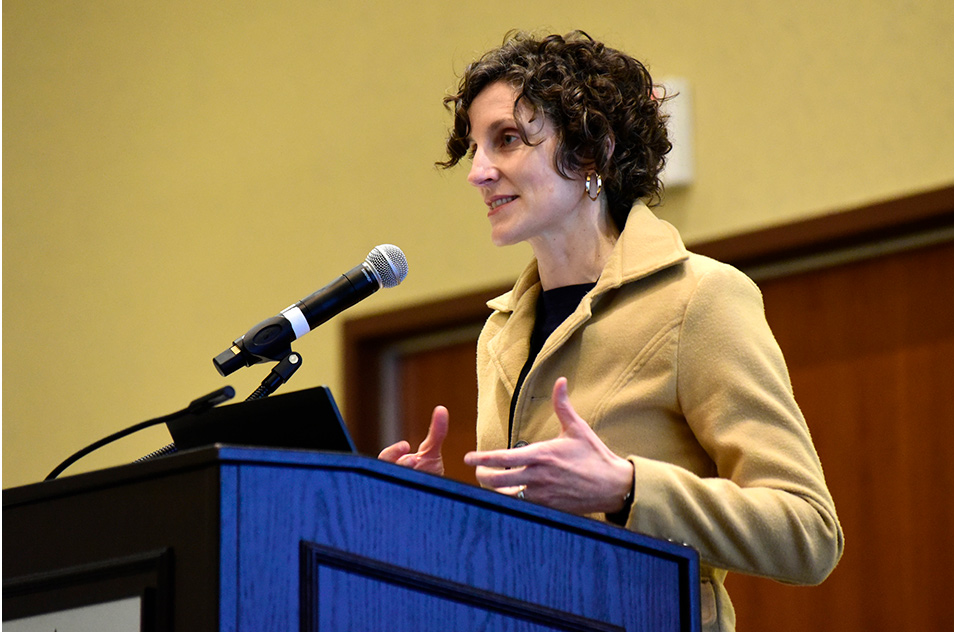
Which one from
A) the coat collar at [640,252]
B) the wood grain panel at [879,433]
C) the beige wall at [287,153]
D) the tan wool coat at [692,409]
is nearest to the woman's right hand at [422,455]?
the tan wool coat at [692,409]

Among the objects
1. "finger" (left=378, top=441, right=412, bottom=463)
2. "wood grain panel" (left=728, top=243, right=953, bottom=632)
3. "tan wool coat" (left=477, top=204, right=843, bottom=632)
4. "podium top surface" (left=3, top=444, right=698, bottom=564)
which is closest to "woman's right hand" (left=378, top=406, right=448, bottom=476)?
"finger" (left=378, top=441, right=412, bottom=463)

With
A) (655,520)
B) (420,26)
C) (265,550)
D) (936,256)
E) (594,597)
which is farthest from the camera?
(420,26)

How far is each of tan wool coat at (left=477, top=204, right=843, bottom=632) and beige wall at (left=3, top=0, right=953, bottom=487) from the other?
166cm

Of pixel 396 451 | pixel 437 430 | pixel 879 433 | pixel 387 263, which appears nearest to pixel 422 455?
pixel 396 451

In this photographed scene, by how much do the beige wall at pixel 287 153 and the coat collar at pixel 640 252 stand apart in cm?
159

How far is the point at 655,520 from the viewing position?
146cm

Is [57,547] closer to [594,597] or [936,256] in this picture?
[594,597]

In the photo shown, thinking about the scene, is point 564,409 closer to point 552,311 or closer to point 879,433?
point 552,311

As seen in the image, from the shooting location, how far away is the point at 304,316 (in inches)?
64.8

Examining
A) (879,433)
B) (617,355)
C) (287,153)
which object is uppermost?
(287,153)

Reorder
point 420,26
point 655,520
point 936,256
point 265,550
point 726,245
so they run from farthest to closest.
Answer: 1. point 420,26
2. point 726,245
3. point 936,256
4. point 655,520
5. point 265,550

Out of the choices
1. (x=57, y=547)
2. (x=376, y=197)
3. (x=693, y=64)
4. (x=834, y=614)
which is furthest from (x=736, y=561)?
(x=376, y=197)

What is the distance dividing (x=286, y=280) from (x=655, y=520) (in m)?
3.11

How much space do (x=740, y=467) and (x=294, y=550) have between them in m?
0.67
